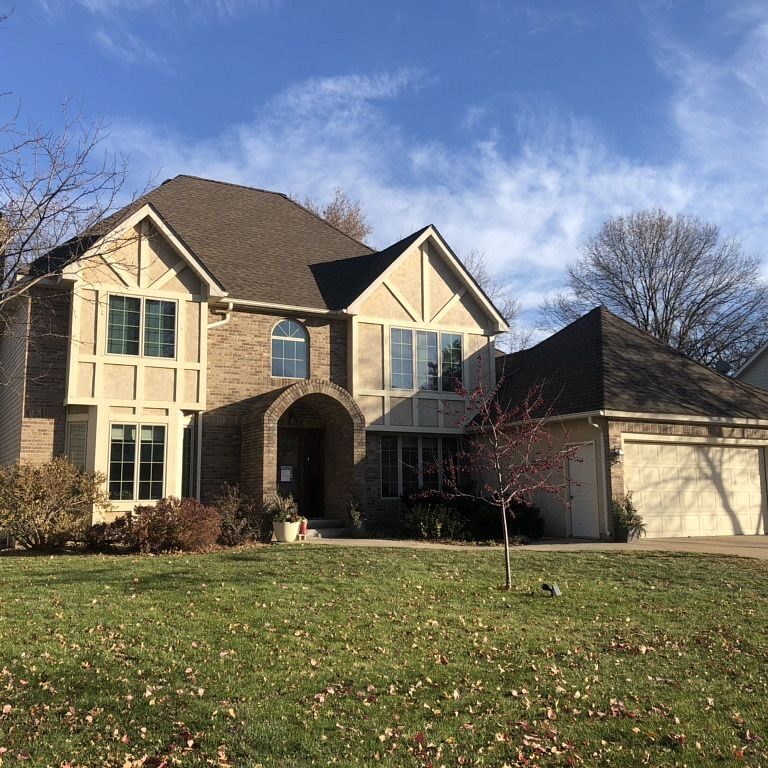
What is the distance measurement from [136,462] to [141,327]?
2939 mm

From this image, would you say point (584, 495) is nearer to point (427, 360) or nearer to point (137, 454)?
point (427, 360)

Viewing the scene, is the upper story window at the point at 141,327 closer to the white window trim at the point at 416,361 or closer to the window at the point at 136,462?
the window at the point at 136,462

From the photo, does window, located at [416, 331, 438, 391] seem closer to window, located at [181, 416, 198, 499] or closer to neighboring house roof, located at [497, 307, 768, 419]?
neighboring house roof, located at [497, 307, 768, 419]

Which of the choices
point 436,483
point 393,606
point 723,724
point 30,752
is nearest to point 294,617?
point 393,606

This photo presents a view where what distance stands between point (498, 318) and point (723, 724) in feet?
53.7

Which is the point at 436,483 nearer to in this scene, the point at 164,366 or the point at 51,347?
the point at 164,366

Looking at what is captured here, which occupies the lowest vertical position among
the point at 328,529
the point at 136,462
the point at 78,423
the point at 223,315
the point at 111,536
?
the point at 328,529

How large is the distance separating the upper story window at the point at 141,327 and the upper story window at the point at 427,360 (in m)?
5.87

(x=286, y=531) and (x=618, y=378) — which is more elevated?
(x=618, y=378)

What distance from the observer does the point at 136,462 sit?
16.2 metres

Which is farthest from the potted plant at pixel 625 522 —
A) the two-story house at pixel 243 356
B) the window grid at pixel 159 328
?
the window grid at pixel 159 328

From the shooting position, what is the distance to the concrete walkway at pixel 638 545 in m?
14.7

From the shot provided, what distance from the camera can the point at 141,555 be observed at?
520 inches

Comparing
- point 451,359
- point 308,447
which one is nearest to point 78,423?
point 308,447
